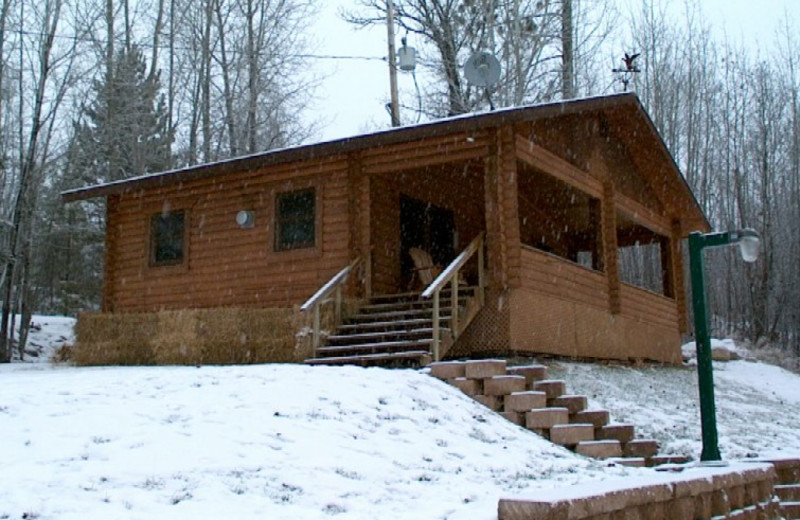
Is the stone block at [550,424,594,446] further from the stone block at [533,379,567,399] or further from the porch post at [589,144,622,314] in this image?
the porch post at [589,144,622,314]

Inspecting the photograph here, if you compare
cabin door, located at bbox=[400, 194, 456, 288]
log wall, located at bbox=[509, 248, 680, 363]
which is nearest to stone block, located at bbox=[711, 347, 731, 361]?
log wall, located at bbox=[509, 248, 680, 363]

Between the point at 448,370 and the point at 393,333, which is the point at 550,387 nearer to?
the point at 448,370

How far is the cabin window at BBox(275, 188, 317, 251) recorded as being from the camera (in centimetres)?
1424

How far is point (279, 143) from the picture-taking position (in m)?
30.7

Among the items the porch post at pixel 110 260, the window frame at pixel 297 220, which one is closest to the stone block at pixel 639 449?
the window frame at pixel 297 220

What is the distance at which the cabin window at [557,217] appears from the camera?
1556cm

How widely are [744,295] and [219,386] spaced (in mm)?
30307

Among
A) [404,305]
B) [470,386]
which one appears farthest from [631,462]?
[404,305]

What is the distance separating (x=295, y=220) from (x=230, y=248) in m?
1.38

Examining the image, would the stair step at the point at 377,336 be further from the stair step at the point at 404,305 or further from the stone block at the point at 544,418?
the stone block at the point at 544,418

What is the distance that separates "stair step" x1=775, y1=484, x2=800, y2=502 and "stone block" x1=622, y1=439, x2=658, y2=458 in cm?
128

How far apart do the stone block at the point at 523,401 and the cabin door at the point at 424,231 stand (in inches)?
222

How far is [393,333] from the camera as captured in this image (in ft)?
37.8

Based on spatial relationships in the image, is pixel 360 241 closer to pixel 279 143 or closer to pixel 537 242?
pixel 537 242
